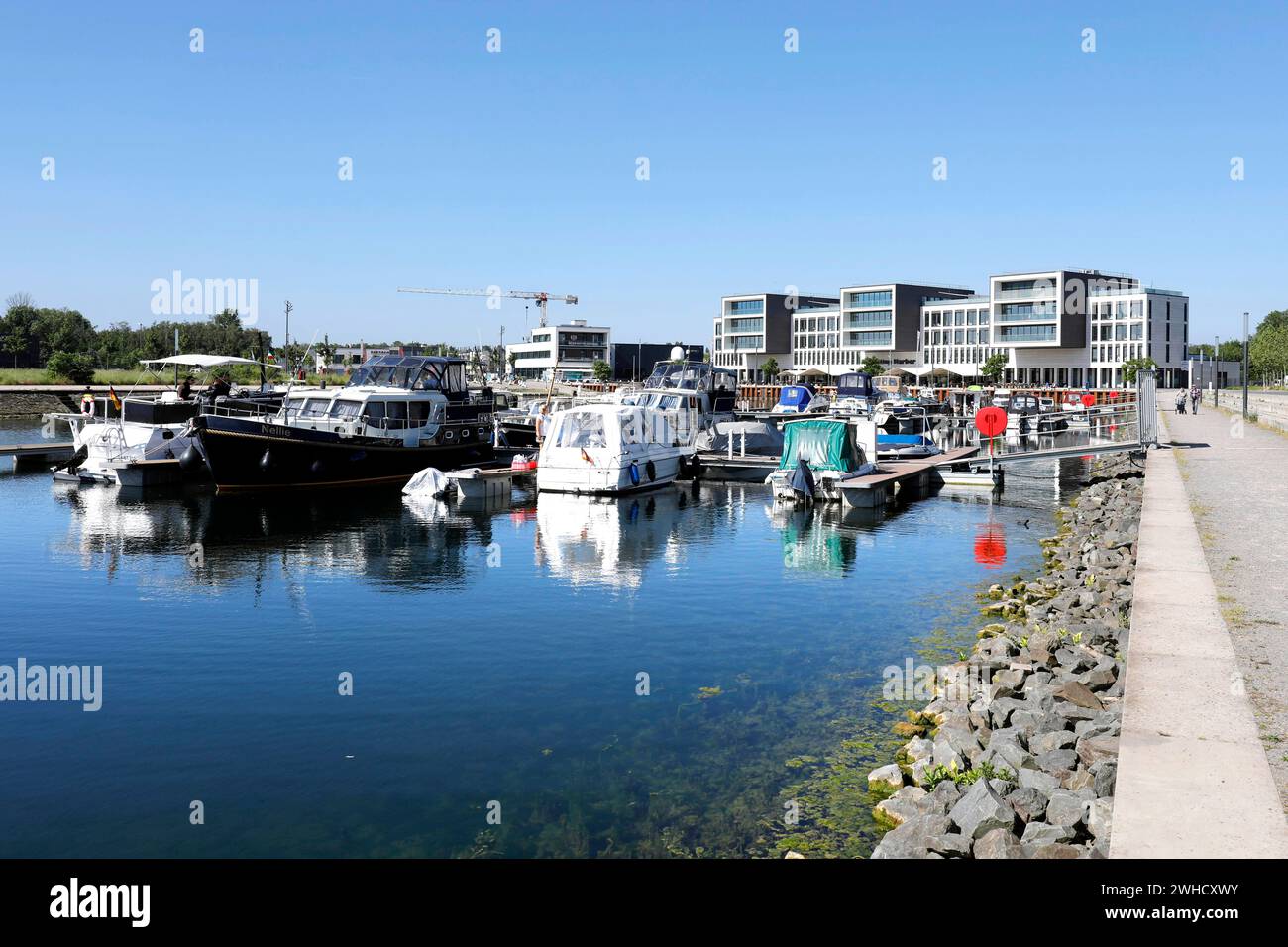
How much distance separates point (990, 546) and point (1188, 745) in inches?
730

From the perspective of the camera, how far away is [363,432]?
1489 inches

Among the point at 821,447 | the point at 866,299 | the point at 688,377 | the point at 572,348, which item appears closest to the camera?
the point at 821,447

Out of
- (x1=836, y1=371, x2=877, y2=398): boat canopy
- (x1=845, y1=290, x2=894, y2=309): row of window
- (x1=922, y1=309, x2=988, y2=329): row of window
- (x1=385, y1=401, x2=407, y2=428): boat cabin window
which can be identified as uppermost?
(x1=845, y1=290, x2=894, y2=309): row of window

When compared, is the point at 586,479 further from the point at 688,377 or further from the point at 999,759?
the point at 999,759

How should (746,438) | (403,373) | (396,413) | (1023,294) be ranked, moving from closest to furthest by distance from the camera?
(396,413) → (403,373) → (746,438) → (1023,294)

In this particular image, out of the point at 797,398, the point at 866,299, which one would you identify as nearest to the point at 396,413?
the point at 797,398

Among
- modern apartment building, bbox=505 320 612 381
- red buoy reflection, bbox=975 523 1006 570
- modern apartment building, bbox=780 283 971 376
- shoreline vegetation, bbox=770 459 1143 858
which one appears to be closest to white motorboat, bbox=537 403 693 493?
red buoy reflection, bbox=975 523 1006 570

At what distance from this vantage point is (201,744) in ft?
37.7

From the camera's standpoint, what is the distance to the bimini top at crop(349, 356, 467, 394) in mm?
40219

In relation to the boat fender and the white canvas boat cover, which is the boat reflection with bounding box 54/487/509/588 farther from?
the boat fender

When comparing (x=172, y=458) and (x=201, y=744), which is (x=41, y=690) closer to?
(x=201, y=744)

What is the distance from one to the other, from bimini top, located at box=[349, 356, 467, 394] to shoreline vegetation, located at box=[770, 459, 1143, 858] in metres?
28.6
